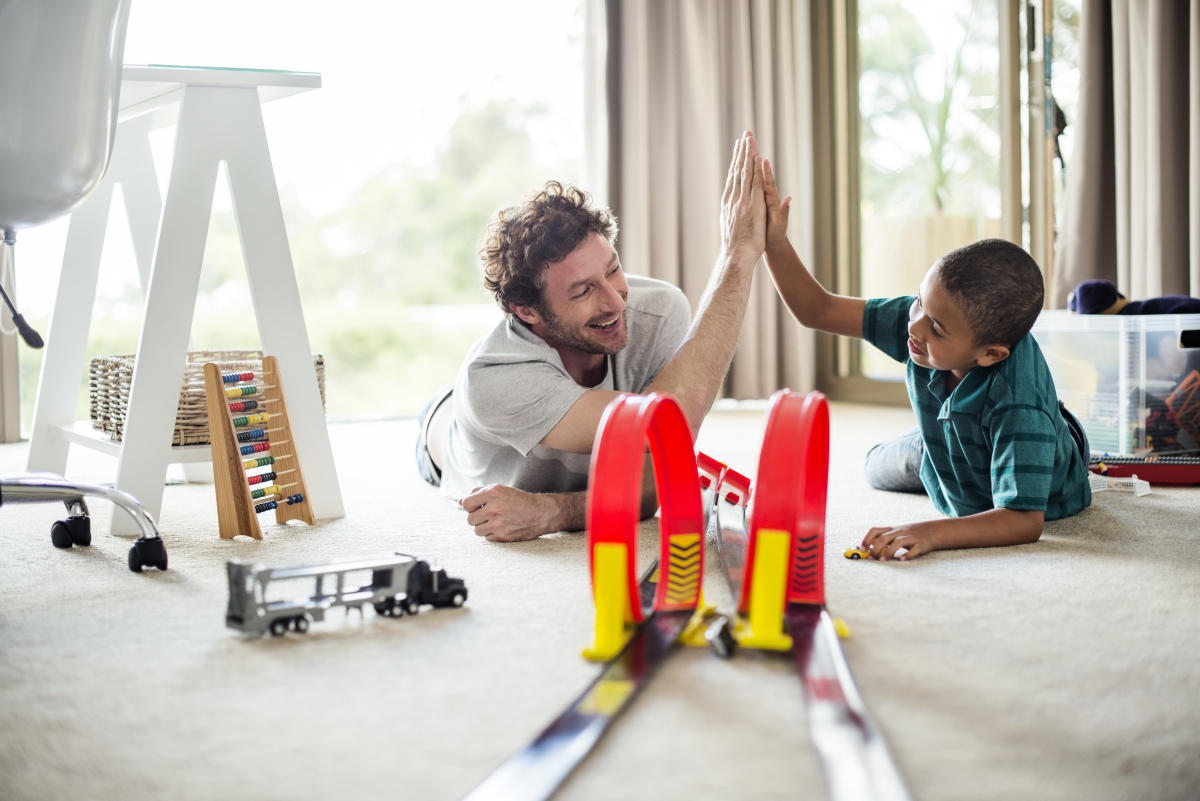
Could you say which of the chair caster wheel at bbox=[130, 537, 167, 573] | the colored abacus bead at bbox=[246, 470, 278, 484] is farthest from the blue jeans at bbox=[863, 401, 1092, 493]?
the chair caster wheel at bbox=[130, 537, 167, 573]

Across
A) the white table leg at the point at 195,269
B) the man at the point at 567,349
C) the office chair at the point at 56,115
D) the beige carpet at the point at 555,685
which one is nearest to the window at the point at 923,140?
the man at the point at 567,349

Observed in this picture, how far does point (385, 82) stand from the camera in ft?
16.0

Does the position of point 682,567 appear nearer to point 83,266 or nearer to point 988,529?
point 988,529

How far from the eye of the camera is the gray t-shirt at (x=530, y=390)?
1.73 m

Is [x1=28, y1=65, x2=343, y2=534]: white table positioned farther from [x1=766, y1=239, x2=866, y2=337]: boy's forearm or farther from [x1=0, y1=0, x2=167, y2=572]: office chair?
[x1=766, y1=239, x2=866, y2=337]: boy's forearm

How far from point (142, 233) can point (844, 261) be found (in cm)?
262

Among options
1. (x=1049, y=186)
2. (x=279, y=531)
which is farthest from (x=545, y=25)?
(x=279, y=531)

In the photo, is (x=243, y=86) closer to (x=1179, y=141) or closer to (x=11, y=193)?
(x=11, y=193)

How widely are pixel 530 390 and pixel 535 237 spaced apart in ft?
0.85

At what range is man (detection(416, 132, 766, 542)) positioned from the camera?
1724 millimetres

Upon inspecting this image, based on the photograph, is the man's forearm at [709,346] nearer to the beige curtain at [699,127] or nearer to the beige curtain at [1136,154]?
the beige curtain at [1136,154]

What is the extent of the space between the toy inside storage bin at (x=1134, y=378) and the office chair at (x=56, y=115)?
74.3 inches

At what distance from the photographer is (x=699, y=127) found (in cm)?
388

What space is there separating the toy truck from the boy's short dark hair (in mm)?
853
